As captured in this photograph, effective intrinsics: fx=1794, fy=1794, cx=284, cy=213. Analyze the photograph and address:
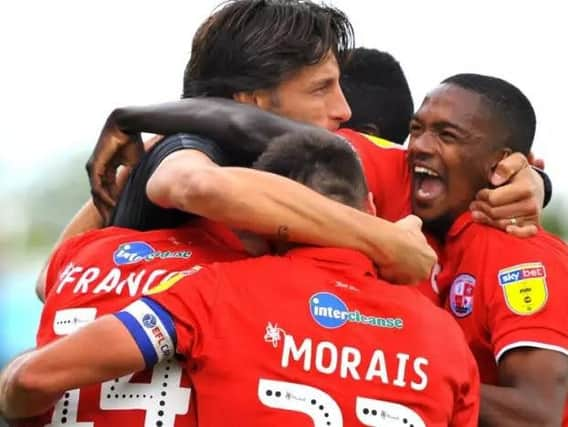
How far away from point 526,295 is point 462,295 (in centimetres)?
22

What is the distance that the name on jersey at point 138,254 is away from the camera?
4.93m

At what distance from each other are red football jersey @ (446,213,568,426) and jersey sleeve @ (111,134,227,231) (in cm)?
89

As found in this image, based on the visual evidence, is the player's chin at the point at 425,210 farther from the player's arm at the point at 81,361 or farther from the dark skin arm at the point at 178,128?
the player's arm at the point at 81,361

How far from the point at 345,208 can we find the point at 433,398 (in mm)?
577

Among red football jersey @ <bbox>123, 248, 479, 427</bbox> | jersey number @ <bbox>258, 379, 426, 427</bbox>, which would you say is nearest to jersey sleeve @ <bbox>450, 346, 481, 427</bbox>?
red football jersey @ <bbox>123, 248, 479, 427</bbox>

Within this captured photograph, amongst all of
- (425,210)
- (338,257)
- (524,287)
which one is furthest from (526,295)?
(338,257)

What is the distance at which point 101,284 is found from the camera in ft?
16.0

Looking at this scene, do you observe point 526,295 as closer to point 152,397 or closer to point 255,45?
point 255,45

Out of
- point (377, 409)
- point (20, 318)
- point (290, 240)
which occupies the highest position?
point (290, 240)

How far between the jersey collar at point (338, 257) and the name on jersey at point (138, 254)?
35 centimetres

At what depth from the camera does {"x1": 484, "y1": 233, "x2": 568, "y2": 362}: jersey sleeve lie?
210 inches

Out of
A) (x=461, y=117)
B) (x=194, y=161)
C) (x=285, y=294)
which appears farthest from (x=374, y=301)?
(x=461, y=117)

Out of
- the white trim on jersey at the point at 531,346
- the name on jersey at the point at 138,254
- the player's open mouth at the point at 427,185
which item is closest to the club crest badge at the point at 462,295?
the white trim on jersey at the point at 531,346

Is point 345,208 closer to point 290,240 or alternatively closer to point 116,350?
point 290,240
